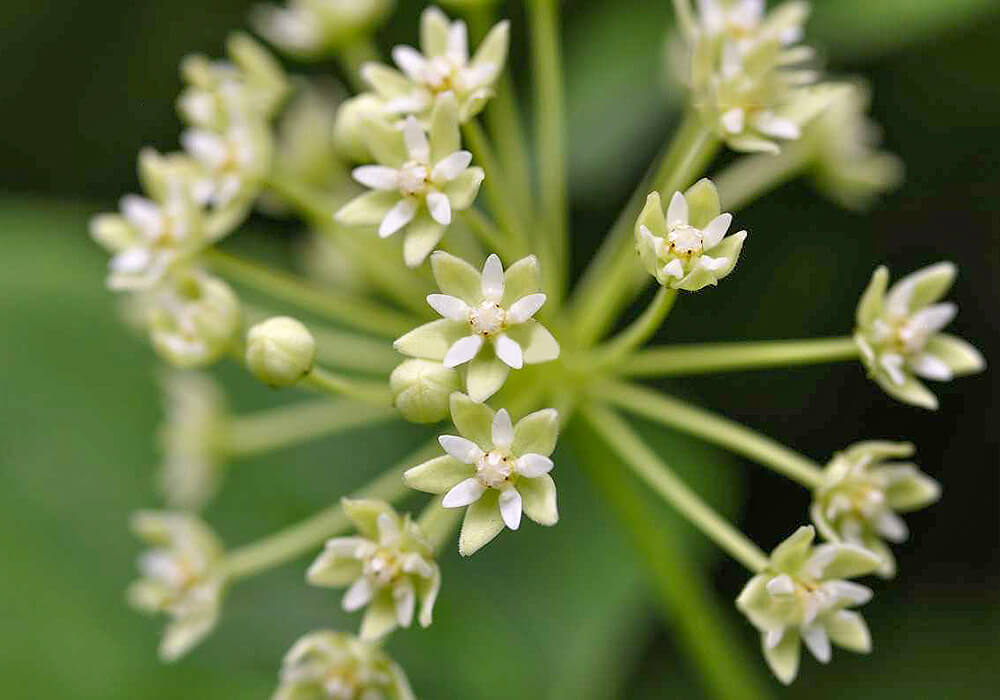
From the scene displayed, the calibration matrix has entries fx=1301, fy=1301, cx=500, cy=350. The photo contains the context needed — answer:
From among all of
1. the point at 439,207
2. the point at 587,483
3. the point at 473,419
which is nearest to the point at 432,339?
the point at 473,419

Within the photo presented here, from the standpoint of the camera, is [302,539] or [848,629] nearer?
[848,629]

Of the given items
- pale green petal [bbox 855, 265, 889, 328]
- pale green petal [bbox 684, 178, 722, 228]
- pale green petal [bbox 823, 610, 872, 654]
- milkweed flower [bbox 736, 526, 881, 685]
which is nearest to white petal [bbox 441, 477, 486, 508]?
milkweed flower [bbox 736, 526, 881, 685]

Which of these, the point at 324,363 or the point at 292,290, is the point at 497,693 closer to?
the point at 324,363

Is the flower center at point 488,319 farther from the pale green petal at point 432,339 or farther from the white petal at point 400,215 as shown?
the white petal at point 400,215

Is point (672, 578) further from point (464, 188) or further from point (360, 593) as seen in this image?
point (464, 188)

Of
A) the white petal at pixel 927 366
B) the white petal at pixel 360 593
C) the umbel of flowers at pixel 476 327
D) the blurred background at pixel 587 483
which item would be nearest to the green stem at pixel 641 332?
the umbel of flowers at pixel 476 327

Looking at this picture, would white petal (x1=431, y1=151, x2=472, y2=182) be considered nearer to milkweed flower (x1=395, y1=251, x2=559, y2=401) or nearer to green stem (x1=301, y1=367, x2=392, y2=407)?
milkweed flower (x1=395, y1=251, x2=559, y2=401)
